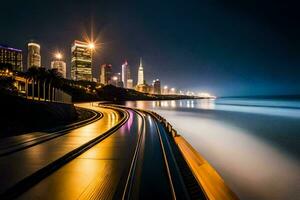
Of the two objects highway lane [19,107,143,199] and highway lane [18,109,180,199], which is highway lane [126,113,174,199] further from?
highway lane [19,107,143,199]

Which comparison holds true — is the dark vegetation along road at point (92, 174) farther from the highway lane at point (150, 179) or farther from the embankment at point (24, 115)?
the embankment at point (24, 115)

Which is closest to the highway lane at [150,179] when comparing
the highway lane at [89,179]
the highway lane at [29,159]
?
the highway lane at [89,179]

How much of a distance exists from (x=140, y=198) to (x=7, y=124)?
1431 cm

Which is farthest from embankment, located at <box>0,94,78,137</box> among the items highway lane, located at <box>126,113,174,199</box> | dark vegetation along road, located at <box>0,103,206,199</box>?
highway lane, located at <box>126,113,174,199</box>

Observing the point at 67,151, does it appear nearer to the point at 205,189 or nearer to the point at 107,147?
the point at 107,147

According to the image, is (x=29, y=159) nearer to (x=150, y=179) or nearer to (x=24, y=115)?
(x=150, y=179)

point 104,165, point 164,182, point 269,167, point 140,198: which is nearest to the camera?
point 140,198

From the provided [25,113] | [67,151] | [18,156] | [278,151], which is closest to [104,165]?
[67,151]

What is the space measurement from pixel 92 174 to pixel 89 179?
16.8 inches

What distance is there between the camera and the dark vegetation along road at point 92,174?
6.32 metres

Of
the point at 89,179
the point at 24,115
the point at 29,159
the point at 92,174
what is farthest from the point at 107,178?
the point at 24,115

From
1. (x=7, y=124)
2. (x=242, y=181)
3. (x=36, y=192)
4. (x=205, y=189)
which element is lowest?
(x=242, y=181)

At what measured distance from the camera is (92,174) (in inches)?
302

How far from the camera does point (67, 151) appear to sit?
993 centimetres
